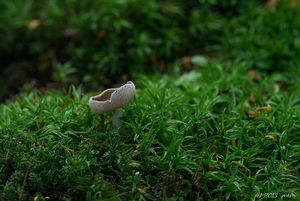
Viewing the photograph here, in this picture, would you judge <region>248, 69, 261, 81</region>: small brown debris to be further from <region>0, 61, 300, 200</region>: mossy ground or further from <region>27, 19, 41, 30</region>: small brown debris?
<region>27, 19, 41, 30</region>: small brown debris

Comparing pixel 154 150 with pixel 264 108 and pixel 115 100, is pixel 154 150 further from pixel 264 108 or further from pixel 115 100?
pixel 264 108

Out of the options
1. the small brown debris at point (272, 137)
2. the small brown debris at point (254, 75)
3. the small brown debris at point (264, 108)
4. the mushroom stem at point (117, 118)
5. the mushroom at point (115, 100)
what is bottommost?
the small brown debris at point (254, 75)

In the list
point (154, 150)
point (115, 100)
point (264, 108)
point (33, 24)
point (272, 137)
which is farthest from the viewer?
point (33, 24)

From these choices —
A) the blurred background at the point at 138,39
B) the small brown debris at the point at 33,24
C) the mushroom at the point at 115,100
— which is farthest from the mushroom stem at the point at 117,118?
the small brown debris at the point at 33,24

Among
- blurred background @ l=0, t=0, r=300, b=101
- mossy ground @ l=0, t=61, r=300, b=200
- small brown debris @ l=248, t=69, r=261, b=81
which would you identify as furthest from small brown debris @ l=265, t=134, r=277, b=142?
blurred background @ l=0, t=0, r=300, b=101

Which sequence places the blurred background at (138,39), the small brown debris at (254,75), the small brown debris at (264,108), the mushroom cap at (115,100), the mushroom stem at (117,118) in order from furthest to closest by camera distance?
the blurred background at (138,39) → the small brown debris at (254,75) → the small brown debris at (264,108) → the mushroom stem at (117,118) → the mushroom cap at (115,100)

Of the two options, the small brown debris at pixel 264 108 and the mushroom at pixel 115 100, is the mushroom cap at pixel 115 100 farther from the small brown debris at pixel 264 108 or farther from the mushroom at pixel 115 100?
the small brown debris at pixel 264 108

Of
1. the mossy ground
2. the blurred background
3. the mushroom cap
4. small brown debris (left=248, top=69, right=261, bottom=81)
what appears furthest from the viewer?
the blurred background

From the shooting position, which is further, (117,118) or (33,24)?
(33,24)

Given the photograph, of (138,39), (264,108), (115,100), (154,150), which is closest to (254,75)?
(264,108)

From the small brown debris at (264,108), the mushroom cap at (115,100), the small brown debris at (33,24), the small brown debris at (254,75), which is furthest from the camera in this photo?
Answer: the small brown debris at (33,24)
